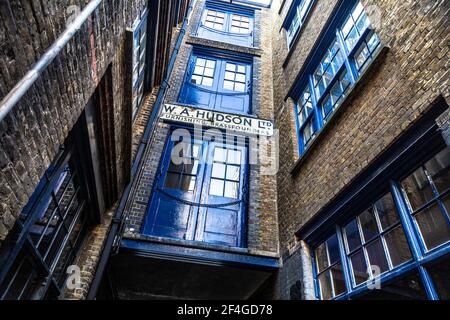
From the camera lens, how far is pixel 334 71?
523 cm

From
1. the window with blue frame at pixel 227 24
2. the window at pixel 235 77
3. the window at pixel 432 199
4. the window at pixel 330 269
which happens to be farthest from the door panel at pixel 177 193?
the window with blue frame at pixel 227 24

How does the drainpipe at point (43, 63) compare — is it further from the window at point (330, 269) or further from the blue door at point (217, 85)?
the blue door at point (217, 85)

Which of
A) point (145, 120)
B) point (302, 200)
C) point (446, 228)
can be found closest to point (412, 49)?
point (446, 228)

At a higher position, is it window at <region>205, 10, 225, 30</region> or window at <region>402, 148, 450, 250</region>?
window at <region>205, 10, 225, 30</region>

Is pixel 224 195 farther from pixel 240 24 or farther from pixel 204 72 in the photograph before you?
pixel 240 24

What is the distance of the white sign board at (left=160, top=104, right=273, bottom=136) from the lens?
7.55 m

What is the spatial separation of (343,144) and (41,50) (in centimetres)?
369

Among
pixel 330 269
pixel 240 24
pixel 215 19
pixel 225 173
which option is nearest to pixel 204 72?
pixel 215 19

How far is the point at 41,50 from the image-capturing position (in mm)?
1977

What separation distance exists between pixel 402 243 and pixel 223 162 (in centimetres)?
484

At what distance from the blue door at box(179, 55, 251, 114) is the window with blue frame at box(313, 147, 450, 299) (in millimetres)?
5537

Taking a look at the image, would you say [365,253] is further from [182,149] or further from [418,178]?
[182,149]

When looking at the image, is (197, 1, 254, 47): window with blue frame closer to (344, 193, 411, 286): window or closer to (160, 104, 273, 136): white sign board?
(160, 104, 273, 136): white sign board

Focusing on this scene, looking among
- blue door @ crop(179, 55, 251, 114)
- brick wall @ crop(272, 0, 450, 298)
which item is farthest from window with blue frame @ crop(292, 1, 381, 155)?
blue door @ crop(179, 55, 251, 114)
